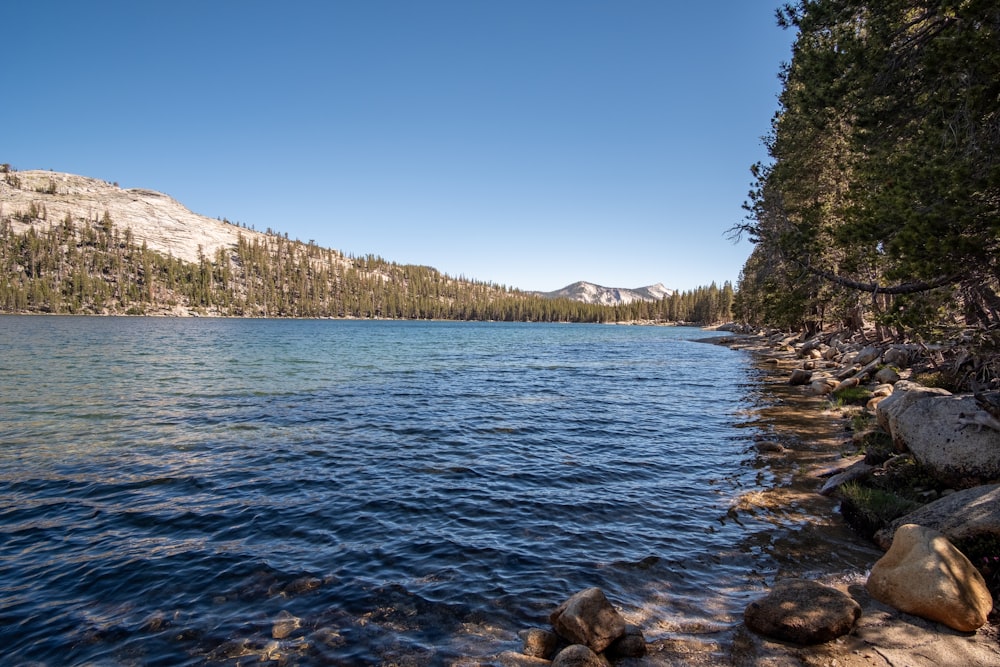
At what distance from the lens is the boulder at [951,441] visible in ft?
34.0

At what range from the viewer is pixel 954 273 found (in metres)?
9.95

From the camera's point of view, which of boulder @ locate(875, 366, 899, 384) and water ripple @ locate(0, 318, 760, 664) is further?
boulder @ locate(875, 366, 899, 384)

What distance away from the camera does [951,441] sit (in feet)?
36.0

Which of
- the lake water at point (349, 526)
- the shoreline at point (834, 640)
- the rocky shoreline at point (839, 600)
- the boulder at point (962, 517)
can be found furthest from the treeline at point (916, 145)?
the lake water at point (349, 526)

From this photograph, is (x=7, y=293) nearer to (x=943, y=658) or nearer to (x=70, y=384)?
(x=70, y=384)

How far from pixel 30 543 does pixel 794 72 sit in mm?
23358

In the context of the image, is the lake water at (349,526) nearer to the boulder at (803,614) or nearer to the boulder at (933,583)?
the boulder at (803,614)

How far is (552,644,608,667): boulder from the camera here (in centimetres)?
584

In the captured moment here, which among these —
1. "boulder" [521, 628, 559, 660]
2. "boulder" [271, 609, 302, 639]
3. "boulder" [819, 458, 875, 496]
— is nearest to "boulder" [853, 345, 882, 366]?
"boulder" [819, 458, 875, 496]

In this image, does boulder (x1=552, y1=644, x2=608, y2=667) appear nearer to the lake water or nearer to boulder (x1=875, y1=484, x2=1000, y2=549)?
the lake water

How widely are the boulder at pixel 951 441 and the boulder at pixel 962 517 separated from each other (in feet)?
6.77

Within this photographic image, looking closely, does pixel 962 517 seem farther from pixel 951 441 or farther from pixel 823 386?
pixel 823 386

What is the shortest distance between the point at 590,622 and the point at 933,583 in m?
4.65

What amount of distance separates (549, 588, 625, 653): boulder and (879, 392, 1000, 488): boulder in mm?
8982
